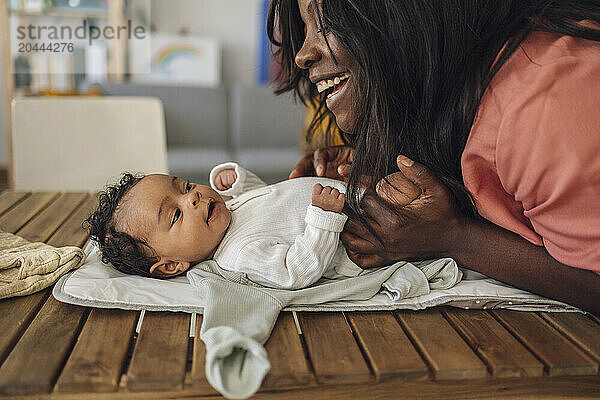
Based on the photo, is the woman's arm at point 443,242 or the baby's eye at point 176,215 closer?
the woman's arm at point 443,242

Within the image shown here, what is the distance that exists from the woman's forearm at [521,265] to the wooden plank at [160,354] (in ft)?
1.61

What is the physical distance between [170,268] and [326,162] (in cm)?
48

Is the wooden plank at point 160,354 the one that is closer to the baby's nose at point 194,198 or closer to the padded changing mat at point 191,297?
the padded changing mat at point 191,297

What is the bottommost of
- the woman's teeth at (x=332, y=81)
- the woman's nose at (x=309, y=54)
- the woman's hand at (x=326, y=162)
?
the woman's hand at (x=326, y=162)

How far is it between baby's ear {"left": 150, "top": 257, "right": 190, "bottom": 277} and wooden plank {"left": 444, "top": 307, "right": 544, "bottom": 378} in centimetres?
48

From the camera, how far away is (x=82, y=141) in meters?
2.29

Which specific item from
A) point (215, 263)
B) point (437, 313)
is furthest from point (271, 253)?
point (437, 313)

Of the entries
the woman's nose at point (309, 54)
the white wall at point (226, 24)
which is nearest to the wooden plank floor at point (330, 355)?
the woman's nose at point (309, 54)

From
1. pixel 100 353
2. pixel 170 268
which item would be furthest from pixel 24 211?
pixel 100 353

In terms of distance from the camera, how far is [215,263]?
3.94 ft

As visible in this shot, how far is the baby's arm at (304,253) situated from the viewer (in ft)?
3.52

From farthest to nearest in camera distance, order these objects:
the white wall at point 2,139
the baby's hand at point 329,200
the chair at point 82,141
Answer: the white wall at point 2,139 < the chair at point 82,141 < the baby's hand at point 329,200

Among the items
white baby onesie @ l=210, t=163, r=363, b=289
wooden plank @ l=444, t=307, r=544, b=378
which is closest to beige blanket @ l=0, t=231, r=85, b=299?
white baby onesie @ l=210, t=163, r=363, b=289

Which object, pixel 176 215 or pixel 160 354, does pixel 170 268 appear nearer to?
pixel 176 215
